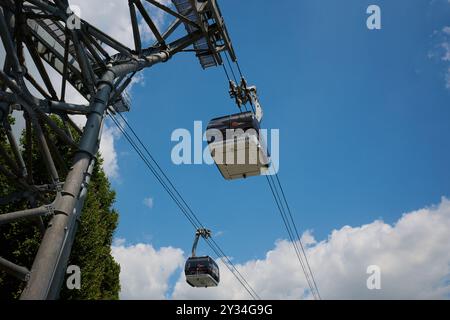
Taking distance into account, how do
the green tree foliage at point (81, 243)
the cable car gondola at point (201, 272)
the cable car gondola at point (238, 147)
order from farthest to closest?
the cable car gondola at point (201, 272), the green tree foliage at point (81, 243), the cable car gondola at point (238, 147)

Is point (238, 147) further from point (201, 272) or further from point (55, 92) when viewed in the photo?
point (201, 272)

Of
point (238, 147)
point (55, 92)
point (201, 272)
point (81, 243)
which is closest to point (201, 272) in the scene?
point (201, 272)

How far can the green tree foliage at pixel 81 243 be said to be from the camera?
13.6m

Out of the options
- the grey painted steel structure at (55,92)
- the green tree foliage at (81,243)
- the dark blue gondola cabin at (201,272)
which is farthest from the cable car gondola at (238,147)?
the dark blue gondola cabin at (201,272)

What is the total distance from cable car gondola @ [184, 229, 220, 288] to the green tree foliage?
12.9 ft

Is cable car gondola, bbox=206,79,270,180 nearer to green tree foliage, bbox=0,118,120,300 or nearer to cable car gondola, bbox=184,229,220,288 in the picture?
green tree foliage, bbox=0,118,120,300

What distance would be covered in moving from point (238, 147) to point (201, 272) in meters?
9.38

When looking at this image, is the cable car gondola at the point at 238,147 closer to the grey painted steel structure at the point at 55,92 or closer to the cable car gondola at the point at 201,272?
the grey painted steel structure at the point at 55,92

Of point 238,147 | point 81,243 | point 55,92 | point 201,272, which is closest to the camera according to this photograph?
point 55,92

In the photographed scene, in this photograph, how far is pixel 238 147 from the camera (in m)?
9.88

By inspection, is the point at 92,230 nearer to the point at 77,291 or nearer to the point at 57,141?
the point at 77,291

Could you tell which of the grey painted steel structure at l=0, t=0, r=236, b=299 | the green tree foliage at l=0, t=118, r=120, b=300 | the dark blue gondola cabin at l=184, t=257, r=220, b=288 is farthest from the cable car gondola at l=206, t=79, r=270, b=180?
the dark blue gondola cabin at l=184, t=257, r=220, b=288

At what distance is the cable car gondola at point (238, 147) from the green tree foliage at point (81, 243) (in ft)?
19.4
